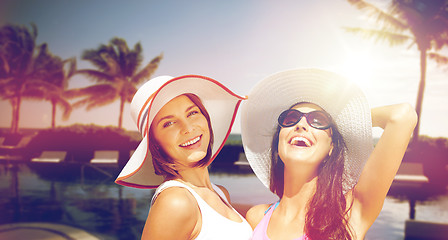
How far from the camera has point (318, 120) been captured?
2629 millimetres

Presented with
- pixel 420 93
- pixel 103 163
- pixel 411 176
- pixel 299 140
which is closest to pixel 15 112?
pixel 103 163

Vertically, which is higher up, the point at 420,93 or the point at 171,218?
the point at 171,218

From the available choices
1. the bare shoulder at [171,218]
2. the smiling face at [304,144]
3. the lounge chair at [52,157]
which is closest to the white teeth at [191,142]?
the bare shoulder at [171,218]

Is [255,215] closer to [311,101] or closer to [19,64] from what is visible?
[311,101]

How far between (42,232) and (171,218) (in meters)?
5.91

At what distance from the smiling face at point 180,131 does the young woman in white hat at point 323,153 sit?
56 cm

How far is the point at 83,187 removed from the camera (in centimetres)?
1692

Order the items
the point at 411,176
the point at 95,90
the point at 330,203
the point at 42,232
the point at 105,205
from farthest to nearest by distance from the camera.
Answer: the point at 95,90 → the point at 411,176 → the point at 105,205 → the point at 42,232 → the point at 330,203

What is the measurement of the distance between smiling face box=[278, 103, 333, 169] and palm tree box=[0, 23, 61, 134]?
4310 centimetres

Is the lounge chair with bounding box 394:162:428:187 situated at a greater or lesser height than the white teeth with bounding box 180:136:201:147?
lesser

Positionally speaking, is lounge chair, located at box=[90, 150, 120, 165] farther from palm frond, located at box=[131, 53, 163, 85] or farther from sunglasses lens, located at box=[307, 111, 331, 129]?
sunglasses lens, located at box=[307, 111, 331, 129]

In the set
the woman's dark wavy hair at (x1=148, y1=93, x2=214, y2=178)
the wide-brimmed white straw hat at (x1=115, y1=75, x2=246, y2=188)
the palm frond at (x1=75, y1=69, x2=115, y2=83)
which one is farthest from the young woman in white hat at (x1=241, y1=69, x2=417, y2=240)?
the palm frond at (x1=75, y1=69, x2=115, y2=83)

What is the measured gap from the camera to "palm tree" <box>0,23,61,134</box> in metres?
40.4

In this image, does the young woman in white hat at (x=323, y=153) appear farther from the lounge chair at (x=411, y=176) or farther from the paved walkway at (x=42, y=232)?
the lounge chair at (x=411, y=176)
